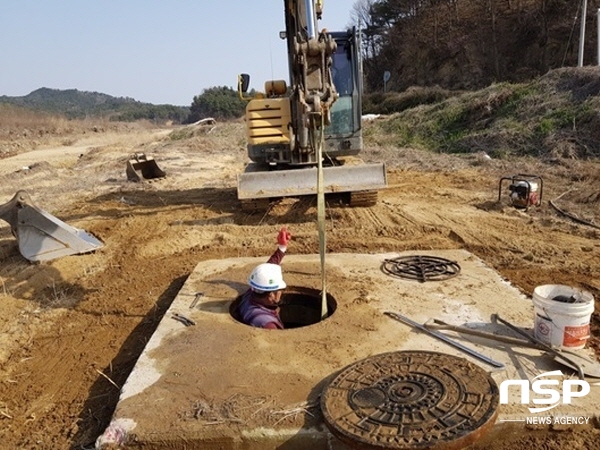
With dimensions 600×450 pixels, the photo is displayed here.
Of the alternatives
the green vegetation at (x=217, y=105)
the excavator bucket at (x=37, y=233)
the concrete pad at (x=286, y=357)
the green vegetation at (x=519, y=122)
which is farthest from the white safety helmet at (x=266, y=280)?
the green vegetation at (x=217, y=105)

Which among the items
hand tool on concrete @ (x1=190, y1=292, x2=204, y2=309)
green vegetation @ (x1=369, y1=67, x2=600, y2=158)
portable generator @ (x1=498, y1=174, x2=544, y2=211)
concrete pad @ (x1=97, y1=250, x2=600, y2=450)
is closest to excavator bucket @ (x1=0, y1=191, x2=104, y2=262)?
concrete pad @ (x1=97, y1=250, x2=600, y2=450)

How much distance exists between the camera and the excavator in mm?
6156

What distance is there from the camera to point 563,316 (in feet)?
11.3

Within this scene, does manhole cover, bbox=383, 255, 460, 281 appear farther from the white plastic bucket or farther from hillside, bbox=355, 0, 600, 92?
hillside, bbox=355, 0, 600, 92

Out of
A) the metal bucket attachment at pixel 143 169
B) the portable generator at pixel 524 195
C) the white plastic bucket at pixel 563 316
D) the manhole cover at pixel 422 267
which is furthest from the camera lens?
the metal bucket attachment at pixel 143 169

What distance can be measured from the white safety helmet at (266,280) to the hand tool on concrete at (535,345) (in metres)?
1.25

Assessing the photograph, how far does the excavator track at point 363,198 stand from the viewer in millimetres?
8242

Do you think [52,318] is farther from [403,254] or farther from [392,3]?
[392,3]

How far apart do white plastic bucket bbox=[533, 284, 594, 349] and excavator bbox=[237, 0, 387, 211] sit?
296 cm

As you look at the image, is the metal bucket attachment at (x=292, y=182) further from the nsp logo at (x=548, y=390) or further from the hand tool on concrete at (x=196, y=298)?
the nsp logo at (x=548, y=390)

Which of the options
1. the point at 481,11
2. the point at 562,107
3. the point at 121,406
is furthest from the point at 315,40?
the point at 481,11

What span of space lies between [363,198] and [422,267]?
3.27 meters

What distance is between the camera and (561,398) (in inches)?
119

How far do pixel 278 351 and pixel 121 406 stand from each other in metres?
1.11
